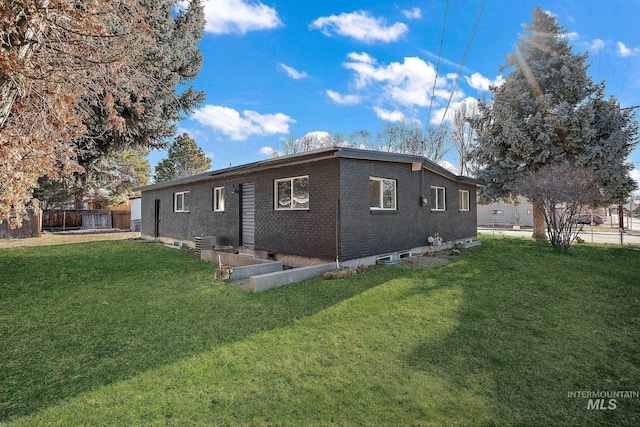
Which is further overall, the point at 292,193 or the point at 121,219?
the point at 121,219

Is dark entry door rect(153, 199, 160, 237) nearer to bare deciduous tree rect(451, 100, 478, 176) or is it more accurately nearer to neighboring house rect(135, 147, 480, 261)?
neighboring house rect(135, 147, 480, 261)

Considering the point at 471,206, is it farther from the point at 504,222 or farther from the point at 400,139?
the point at 504,222

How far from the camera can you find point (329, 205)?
26.7 ft

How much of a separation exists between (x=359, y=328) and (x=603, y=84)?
18520 millimetres

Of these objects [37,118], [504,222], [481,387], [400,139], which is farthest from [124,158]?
[504,222]

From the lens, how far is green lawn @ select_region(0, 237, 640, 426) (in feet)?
8.42

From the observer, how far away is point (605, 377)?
3145mm

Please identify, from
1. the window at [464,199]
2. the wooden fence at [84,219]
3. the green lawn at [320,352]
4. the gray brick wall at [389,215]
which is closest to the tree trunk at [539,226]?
the window at [464,199]

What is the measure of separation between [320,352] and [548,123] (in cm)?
1672

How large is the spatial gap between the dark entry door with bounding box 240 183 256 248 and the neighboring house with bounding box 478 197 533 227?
28.2 metres

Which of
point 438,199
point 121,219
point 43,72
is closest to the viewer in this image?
point 43,72

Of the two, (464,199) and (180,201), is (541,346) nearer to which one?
(464,199)

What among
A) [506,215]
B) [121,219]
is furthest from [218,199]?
[506,215]

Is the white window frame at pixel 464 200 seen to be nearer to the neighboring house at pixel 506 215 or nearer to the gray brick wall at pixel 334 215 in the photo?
the gray brick wall at pixel 334 215
